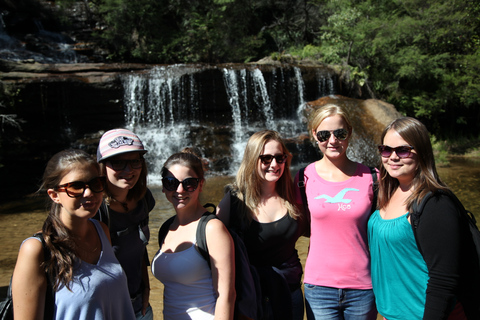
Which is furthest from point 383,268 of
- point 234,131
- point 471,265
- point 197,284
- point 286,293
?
point 234,131

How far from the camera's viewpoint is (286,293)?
2189 millimetres

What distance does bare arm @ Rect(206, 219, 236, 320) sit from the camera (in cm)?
188

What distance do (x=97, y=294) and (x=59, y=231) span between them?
0.33m

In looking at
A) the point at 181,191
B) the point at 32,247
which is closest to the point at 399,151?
the point at 181,191

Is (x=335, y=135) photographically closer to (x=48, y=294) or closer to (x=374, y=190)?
(x=374, y=190)

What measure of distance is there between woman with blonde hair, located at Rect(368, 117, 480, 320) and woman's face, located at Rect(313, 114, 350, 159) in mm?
296

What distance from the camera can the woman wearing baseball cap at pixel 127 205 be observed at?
6.89 feet

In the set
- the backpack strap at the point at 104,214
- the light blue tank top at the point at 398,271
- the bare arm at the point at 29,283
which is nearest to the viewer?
the bare arm at the point at 29,283

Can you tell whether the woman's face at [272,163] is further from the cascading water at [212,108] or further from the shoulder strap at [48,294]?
the cascading water at [212,108]

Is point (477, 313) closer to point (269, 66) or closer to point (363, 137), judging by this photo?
point (363, 137)

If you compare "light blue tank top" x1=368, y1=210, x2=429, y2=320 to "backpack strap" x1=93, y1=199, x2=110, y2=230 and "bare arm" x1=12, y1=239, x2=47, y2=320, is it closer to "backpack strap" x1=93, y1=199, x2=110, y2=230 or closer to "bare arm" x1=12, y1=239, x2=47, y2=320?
"backpack strap" x1=93, y1=199, x2=110, y2=230

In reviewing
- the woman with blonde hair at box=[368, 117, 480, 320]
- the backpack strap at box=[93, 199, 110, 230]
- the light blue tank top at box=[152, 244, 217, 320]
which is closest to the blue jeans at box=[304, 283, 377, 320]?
the woman with blonde hair at box=[368, 117, 480, 320]

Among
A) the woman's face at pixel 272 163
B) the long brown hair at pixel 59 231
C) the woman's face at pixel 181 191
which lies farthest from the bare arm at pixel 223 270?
the long brown hair at pixel 59 231

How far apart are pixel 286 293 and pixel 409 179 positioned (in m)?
0.95
